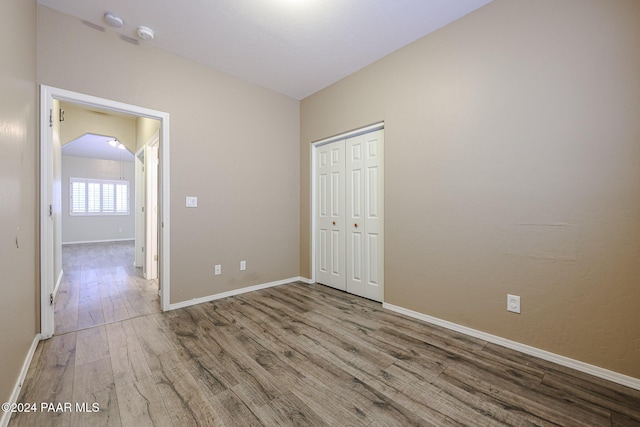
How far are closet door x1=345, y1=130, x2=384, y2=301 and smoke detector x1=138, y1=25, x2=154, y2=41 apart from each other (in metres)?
2.26

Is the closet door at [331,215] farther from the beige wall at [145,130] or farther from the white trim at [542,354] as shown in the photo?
the beige wall at [145,130]

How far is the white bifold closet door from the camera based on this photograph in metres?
3.01

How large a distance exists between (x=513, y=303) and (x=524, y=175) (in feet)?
3.22

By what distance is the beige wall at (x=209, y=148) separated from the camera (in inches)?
90.2

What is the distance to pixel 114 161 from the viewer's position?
869cm

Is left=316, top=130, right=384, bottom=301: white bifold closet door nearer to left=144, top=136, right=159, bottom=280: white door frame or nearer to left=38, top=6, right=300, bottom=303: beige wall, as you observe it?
left=38, top=6, right=300, bottom=303: beige wall

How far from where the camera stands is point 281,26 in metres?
2.36

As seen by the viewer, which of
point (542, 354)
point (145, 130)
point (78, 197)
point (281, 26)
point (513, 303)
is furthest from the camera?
point (78, 197)

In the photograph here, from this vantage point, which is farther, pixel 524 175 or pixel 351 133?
pixel 351 133

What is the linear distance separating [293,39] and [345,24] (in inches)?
21.1

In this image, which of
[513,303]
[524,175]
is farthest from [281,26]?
[513,303]

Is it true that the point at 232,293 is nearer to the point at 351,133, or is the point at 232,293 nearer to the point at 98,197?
the point at 351,133

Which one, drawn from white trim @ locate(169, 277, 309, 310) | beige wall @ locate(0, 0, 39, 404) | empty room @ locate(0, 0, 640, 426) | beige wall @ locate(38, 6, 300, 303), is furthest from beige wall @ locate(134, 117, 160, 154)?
white trim @ locate(169, 277, 309, 310)

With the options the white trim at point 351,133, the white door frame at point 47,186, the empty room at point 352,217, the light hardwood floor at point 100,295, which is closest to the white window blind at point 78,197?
the light hardwood floor at point 100,295
